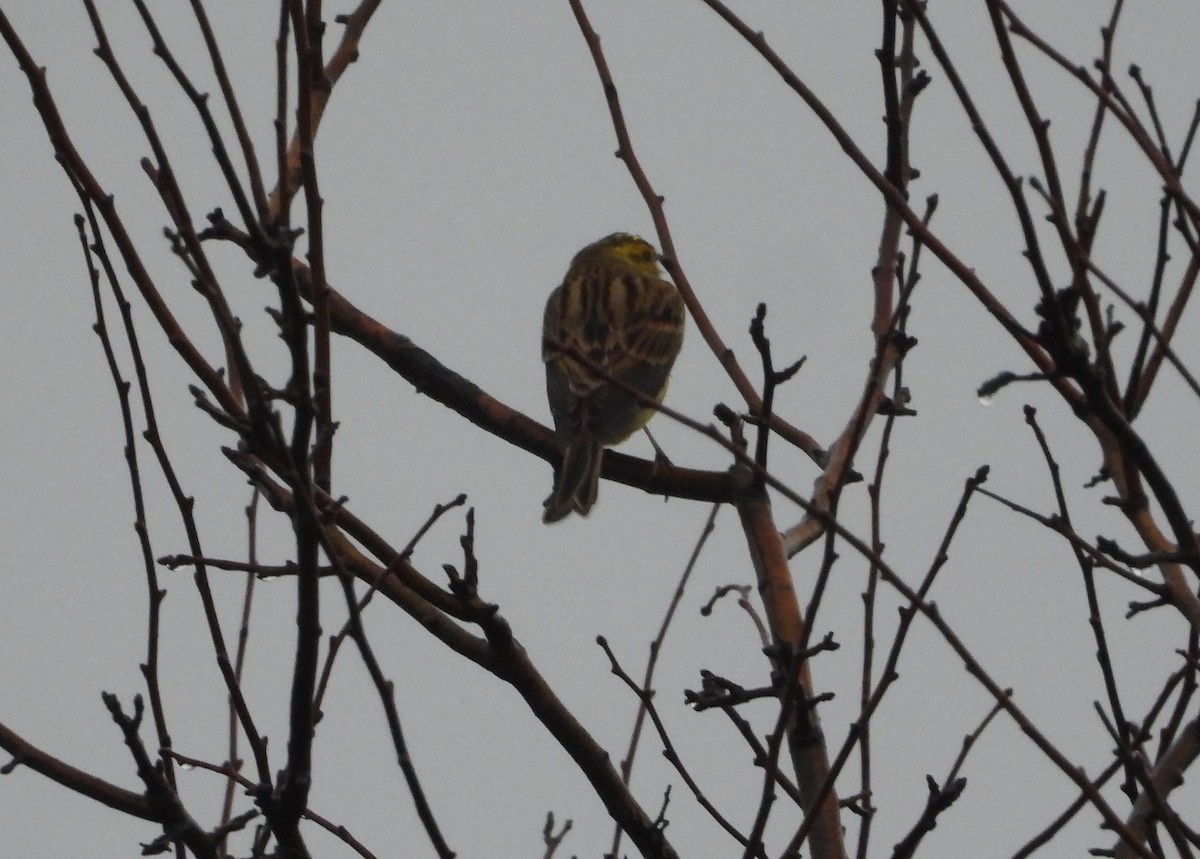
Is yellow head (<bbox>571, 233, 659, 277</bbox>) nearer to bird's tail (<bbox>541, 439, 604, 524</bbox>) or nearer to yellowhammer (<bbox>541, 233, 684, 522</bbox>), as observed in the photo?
yellowhammer (<bbox>541, 233, 684, 522</bbox>)

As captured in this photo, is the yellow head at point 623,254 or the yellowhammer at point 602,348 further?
the yellow head at point 623,254

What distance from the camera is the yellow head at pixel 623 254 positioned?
32.6 feet

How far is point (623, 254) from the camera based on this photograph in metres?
10.0

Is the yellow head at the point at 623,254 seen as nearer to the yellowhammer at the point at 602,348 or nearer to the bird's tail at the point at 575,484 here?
the yellowhammer at the point at 602,348

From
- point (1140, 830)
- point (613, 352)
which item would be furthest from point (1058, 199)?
point (613, 352)

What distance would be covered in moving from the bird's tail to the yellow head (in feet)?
11.3

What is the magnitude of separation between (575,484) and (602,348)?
1.67m

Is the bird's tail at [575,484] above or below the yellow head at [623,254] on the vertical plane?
below

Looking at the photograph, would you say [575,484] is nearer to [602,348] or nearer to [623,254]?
[602,348]

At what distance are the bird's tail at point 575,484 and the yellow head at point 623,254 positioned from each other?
3434 mm

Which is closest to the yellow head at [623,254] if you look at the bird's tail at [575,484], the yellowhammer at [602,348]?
the yellowhammer at [602,348]

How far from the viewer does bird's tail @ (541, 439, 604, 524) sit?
646cm

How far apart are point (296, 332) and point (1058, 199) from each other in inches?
55.6

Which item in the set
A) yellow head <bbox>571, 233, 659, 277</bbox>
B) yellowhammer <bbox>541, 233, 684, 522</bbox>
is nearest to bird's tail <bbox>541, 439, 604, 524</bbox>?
yellowhammer <bbox>541, 233, 684, 522</bbox>
